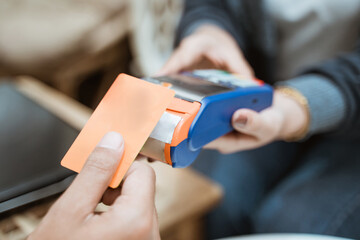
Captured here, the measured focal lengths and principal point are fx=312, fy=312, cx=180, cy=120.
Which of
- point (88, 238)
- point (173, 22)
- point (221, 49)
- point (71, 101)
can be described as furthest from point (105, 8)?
point (88, 238)

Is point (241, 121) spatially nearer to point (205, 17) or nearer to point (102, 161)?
point (102, 161)

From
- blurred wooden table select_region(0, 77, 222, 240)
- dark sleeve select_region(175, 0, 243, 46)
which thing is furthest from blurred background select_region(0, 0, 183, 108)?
blurred wooden table select_region(0, 77, 222, 240)

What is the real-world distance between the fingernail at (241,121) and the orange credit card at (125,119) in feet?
0.31

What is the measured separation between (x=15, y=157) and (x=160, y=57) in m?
0.40

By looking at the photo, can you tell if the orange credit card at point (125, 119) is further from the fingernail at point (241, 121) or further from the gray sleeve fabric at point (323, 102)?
the gray sleeve fabric at point (323, 102)

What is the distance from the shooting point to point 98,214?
0.64ft

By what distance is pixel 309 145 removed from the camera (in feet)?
1.59

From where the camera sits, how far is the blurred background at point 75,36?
0.70 metres

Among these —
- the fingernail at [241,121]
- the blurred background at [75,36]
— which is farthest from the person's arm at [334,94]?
the blurred background at [75,36]

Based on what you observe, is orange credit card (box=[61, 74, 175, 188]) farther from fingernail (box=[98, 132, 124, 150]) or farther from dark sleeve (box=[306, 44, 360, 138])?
dark sleeve (box=[306, 44, 360, 138])

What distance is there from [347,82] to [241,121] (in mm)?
161

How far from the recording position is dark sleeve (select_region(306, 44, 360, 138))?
14.2 inches

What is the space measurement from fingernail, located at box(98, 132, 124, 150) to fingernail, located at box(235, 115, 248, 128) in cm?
13

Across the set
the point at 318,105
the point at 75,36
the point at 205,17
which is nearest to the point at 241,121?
the point at 318,105
